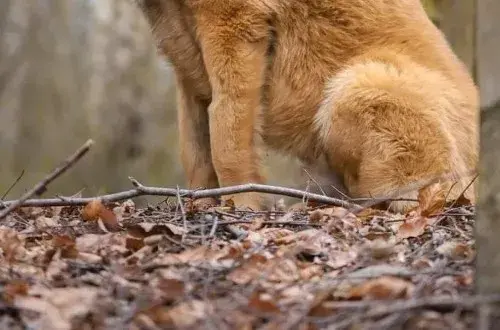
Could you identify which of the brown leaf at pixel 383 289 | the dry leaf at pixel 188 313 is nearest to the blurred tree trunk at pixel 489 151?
the brown leaf at pixel 383 289

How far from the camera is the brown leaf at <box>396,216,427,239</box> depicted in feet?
12.2

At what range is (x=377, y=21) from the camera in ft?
17.8

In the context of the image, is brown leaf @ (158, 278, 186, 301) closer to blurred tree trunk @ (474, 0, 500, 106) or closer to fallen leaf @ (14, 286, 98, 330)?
fallen leaf @ (14, 286, 98, 330)

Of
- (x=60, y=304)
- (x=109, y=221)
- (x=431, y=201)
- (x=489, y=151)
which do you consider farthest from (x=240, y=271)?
(x=431, y=201)

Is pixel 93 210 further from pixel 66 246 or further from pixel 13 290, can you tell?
pixel 13 290

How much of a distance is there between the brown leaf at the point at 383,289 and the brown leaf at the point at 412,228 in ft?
4.12

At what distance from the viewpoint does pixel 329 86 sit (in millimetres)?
5320

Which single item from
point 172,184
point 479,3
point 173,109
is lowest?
point 172,184

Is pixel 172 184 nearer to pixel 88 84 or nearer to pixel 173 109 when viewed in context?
pixel 173 109

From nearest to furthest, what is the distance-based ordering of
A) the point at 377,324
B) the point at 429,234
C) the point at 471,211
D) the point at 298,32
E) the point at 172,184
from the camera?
the point at 377,324
the point at 429,234
the point at 471,211
the point at 298,32
the point at 172,184

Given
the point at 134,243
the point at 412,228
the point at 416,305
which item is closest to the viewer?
the point at 416,305

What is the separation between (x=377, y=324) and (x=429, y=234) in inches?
67.5

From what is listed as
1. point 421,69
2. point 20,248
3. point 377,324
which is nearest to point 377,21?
point 421,69

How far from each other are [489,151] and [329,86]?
3.18 metres
